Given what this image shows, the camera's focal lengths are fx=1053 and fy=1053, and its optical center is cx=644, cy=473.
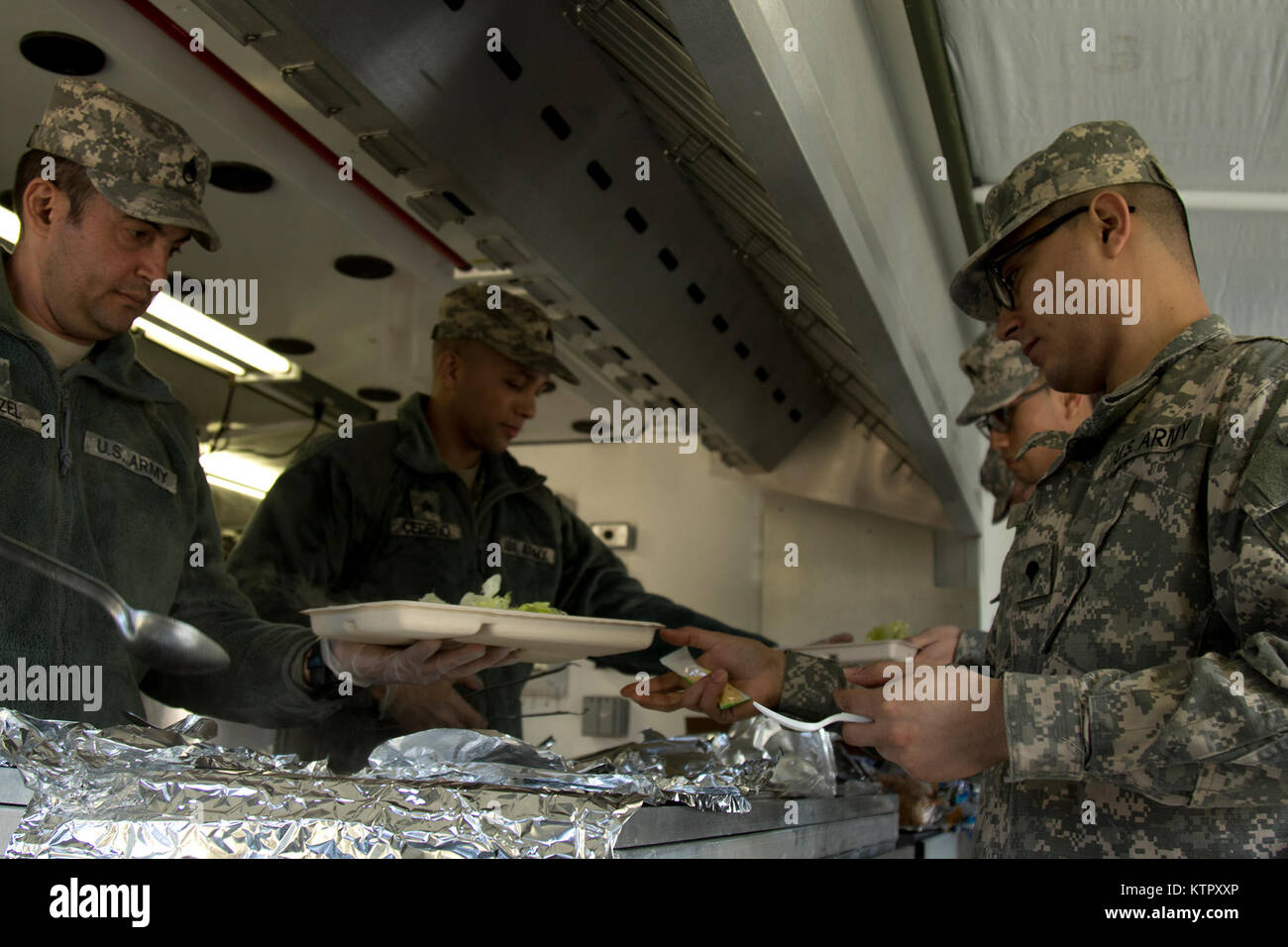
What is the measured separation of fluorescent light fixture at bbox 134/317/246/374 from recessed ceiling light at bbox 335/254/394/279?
18.9 inches

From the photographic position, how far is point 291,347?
9.88 ft

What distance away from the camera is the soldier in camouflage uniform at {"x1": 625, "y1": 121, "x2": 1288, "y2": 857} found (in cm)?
100

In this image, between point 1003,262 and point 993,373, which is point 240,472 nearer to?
point 993,373

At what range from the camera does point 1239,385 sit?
1.11m

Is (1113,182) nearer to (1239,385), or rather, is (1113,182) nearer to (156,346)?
(1239,385)

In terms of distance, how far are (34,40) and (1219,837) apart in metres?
1.99

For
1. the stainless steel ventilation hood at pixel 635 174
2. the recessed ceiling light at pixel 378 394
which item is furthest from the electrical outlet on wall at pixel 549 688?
the stainless steel ventilation hood at pixel 635 174

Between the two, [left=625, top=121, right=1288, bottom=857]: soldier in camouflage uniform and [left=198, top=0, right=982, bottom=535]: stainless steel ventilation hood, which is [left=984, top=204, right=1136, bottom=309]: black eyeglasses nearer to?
[left=625, top=121, right=1288, bottom=857]: soldier in camouflage uniform

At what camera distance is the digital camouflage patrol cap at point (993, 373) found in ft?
7.36

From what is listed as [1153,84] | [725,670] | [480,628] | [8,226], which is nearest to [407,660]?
[480,628]

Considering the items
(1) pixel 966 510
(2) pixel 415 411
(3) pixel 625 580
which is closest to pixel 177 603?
(2) pixel 415 411

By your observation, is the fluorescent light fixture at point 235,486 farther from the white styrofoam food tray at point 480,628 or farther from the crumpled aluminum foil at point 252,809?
the crumpled aluminum foil at point 252,809

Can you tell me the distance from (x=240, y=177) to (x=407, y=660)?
114 cm

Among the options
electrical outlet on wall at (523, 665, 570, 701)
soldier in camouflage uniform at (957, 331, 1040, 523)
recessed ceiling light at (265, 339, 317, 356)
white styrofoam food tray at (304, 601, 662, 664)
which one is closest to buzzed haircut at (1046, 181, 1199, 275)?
white styrofoam food tray at (304, 601, 662, 664)
